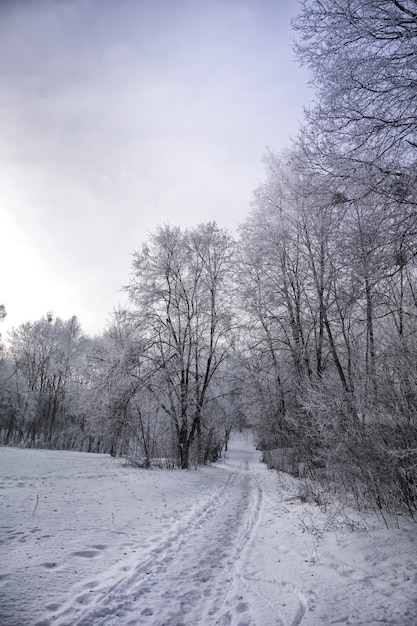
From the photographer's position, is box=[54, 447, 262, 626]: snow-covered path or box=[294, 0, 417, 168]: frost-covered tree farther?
box=[294, 0, 417, 168]: frost-covered tree

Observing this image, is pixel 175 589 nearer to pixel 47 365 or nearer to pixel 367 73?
pixel 367 73

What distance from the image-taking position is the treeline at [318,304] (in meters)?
4.19

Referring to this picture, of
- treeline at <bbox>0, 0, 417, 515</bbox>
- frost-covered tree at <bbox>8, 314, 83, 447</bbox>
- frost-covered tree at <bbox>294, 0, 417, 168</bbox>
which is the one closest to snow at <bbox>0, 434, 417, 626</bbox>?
treeline at <bbox>0, 0, 417, 515</bbox>

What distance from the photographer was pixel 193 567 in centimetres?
367

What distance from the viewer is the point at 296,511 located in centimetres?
657

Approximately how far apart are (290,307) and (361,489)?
6360mm

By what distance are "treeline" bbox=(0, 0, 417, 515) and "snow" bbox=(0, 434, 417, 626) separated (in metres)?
1.16

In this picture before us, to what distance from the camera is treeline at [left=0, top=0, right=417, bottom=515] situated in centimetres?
419

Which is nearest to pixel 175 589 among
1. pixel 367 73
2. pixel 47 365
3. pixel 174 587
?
pixel 174 587

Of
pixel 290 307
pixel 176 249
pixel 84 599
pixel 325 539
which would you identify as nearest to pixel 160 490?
pixel 325 539

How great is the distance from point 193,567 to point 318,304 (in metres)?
7.79

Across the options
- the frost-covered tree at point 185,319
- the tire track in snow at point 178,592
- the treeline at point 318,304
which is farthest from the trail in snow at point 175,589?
the frost-covered tree at point 185,319

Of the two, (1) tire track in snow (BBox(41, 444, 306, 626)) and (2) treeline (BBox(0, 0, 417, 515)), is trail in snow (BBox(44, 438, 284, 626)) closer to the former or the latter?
(1) tire track in snow (BBox(41, 444, 306, 626))

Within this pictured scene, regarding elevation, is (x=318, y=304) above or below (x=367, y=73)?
below
